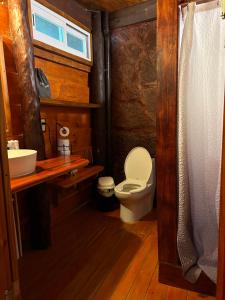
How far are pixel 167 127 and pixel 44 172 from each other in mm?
970

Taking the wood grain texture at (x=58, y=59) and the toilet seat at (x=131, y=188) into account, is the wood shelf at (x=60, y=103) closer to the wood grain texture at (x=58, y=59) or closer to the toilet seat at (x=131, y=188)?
the wood grain texture at (x=58, y=59)

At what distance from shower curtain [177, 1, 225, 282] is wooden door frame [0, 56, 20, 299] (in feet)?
3.51

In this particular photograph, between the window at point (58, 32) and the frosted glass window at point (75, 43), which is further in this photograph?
the frosted glass window at point (75, 43)

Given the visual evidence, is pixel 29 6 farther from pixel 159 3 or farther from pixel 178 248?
pixel 178 248

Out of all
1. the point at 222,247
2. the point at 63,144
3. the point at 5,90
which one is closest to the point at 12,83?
the point at 5,90

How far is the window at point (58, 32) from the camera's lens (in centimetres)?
221

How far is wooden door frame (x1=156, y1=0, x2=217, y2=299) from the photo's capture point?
143 centimetres

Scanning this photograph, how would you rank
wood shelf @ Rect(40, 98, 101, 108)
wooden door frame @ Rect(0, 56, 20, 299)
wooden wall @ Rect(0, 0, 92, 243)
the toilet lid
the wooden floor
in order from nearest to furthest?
1. wooden door frame @ Rect(0, 56, 20, 299)
2. the wooden floor
3. wooden wall @ Rect(0, 0, 92, 243)
4. wood shelf @ Rect(40, 98, 101, 108)
5. the toilet lid

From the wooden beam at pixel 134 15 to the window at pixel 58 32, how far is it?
1.35 feet

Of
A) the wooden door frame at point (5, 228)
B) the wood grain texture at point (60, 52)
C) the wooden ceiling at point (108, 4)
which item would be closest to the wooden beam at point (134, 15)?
the wooden ceiling at point (108, 4)

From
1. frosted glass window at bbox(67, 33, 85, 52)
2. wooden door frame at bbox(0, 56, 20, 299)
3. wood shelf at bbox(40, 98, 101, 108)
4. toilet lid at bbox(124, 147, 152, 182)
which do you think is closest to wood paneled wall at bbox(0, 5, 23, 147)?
wood shelf at bbox(40, 98, 101, 108)

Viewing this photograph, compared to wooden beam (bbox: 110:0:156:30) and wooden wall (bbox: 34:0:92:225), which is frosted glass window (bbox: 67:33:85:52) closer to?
wooden wall (bbox: 34:0:92:225)

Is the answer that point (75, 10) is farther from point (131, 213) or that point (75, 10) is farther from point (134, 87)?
point (131, 213)

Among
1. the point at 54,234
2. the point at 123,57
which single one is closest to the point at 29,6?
the point at 123,57
